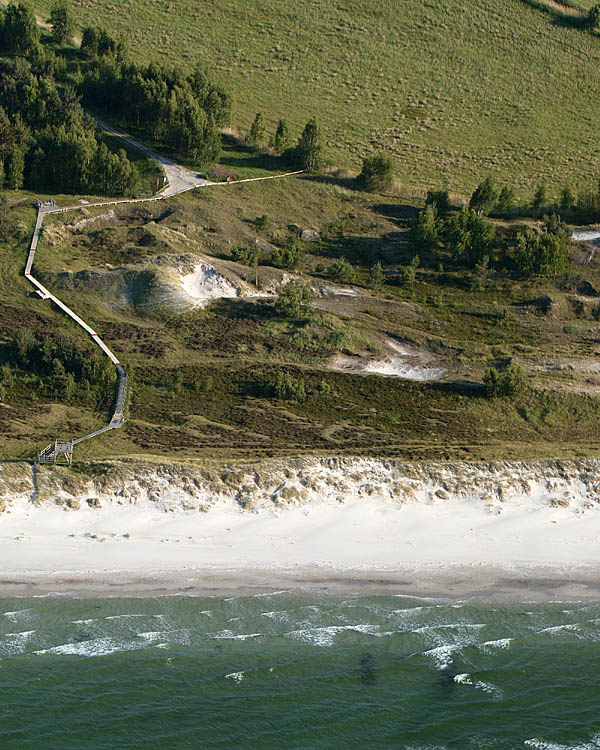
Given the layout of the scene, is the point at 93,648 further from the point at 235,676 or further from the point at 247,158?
the point at 247,158

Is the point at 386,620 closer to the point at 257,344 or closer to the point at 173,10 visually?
the point at 257,344

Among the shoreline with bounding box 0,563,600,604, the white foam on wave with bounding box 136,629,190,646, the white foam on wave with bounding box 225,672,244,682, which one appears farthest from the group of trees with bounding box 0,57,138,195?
the white foam on wave with bounding box 225,672,244,682

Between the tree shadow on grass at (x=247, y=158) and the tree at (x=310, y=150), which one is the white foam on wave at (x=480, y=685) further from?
the tree at (x=310, y=150)

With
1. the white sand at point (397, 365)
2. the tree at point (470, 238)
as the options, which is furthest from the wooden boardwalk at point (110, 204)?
the tree at point (470, 238)

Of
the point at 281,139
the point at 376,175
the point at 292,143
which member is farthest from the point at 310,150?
the point at 376,175

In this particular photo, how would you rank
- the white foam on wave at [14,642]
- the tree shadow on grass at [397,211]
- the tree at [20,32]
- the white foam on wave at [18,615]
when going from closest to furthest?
the white foam on wave at [14,642] < the white foam on wave at [18,615] < the tree shadow on grass at [397,211] < the tree at [20,32]

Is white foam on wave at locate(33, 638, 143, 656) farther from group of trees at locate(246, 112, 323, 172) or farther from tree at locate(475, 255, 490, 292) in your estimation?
group of trees at locate(246, 112, 323, 172)
